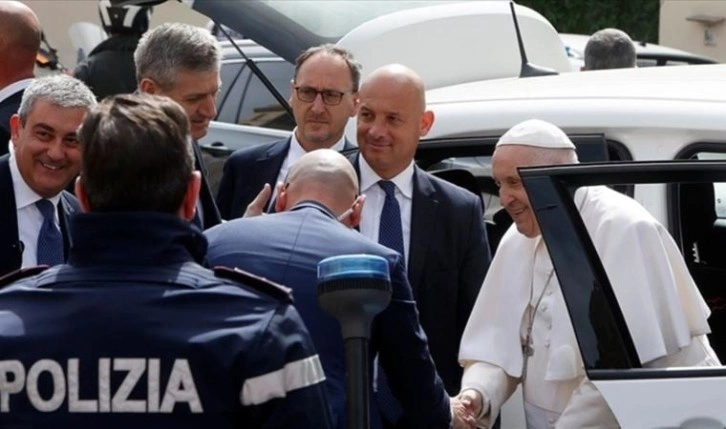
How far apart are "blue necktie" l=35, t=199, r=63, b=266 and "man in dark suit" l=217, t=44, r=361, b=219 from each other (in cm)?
89

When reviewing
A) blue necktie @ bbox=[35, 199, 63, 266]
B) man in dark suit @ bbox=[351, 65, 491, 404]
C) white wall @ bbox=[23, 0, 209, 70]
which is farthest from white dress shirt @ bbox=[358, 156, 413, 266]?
white wall @ bbox=[23, 0, 209, 70]

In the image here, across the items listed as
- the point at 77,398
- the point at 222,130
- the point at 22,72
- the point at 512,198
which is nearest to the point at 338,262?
the point at 77,398

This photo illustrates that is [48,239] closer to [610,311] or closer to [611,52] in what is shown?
[610,311]

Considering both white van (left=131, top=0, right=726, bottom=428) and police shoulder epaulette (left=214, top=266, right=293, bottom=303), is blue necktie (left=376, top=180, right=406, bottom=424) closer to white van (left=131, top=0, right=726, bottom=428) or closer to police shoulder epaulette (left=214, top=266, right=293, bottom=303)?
white van (left=131, top=0, right=726, bottom=428)

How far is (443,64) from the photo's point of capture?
6.21 meters

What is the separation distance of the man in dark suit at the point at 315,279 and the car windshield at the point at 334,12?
3329mm

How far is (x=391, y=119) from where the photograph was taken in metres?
4.76

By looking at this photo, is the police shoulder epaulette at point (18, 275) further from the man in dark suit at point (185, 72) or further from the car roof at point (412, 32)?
the car roof at point (412, 32)

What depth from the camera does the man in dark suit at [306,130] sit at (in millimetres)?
5102

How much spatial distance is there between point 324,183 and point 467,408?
854mm

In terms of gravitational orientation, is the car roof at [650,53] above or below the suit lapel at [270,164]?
below

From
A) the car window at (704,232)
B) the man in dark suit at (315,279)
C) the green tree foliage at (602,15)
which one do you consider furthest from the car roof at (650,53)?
the man in dark suit at (315,279)

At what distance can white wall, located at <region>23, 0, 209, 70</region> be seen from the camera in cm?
1692

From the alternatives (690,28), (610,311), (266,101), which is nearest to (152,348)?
(610,311)
